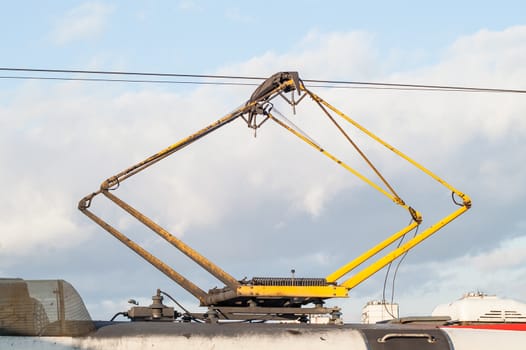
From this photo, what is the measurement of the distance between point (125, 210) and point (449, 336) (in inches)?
431

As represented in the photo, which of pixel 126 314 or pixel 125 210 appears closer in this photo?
pixel 126 314

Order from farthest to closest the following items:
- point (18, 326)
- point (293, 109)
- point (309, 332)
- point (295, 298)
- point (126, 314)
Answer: point (293, 109) → point (295, 298) → point (126, 314) → point (309, 332) → point (18, 326)

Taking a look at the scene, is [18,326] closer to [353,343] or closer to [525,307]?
[353,343]

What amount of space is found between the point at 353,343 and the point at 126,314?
4.20m

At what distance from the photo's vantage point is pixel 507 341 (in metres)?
15.1

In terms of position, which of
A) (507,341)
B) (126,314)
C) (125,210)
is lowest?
(507,341)

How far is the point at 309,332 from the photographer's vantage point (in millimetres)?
14367

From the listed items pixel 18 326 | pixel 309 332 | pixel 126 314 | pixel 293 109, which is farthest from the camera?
pixel 293 109

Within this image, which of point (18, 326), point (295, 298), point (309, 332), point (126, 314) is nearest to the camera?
point (18, 326)

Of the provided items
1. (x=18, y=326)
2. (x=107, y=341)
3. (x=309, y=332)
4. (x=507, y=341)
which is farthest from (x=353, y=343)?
(x=18, y=326)

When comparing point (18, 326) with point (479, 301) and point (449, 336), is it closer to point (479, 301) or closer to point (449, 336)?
point (449, 336)

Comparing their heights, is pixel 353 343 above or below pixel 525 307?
below

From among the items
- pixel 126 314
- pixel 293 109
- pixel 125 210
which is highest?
pixel 293 109

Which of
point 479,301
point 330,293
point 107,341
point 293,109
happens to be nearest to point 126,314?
point 107,341
